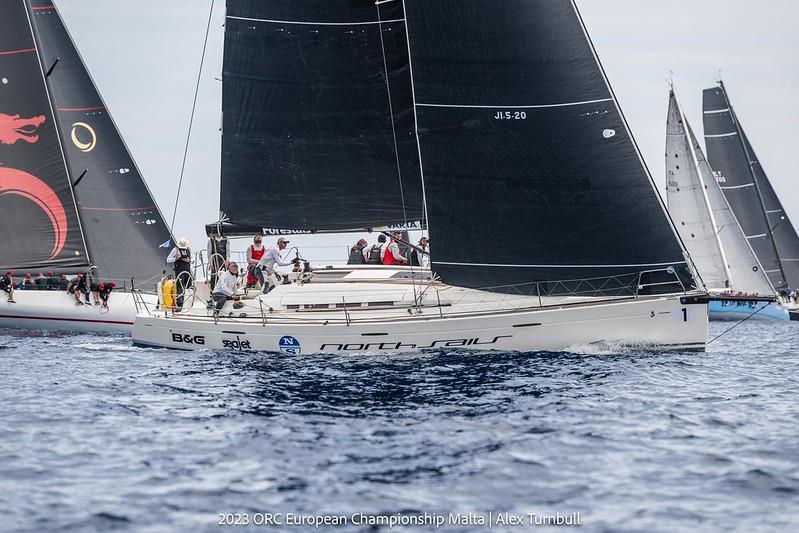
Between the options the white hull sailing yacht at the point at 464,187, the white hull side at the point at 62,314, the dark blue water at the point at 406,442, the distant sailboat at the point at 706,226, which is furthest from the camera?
the distant sailboat at the point at 706,226

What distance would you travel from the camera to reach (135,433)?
12398mm

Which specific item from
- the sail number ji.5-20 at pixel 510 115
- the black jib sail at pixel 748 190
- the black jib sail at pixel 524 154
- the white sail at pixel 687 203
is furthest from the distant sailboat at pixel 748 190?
the sail number ji.5-20 at pixel 510 115

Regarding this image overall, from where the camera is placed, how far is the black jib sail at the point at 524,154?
1916 cm

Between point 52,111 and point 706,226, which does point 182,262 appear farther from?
point 706,226

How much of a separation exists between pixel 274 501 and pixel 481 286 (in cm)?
1123

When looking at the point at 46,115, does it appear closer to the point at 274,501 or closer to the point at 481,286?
the point at 481,286

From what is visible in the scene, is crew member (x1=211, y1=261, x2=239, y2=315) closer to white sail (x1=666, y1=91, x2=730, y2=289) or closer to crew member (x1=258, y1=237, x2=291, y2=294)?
crew member (x1=258, y1=237, x2=291, y2=294)

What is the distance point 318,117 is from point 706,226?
2838 cm

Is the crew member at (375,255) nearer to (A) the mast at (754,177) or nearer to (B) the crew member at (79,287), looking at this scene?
(B) the crew member at (79,287)

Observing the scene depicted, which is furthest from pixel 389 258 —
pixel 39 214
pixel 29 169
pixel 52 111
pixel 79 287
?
pixel 29 169

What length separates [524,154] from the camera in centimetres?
1950

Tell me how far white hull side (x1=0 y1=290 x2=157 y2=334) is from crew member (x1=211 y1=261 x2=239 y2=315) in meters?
9.97

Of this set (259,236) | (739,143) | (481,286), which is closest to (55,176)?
(259,236)

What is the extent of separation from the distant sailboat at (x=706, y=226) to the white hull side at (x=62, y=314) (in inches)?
1002
